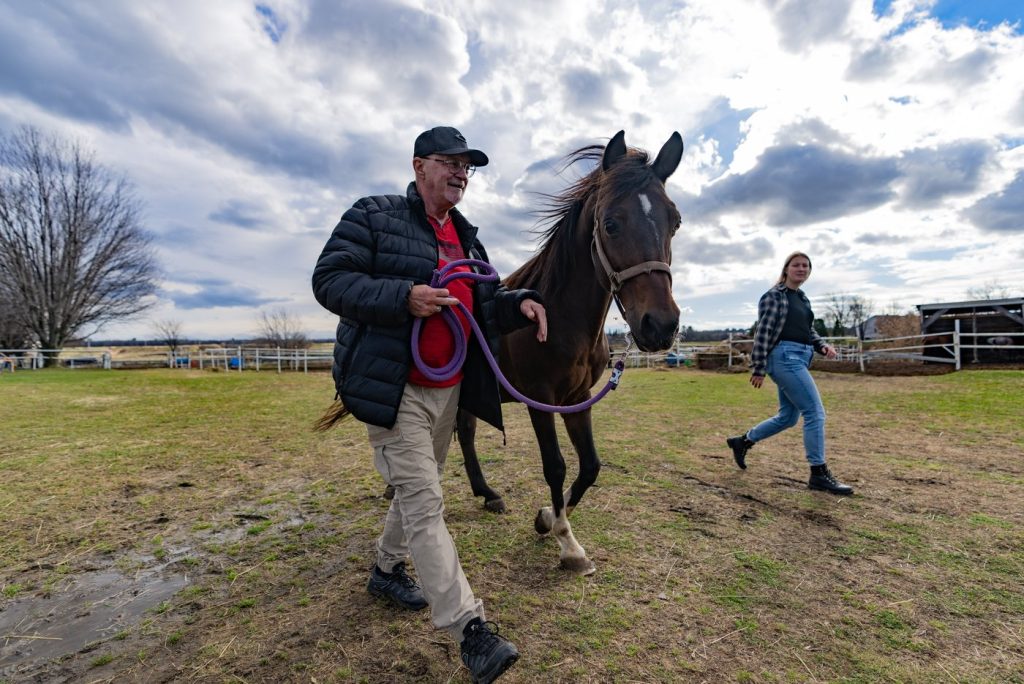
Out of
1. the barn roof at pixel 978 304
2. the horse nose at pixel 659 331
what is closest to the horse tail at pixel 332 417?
the horse nose at pixel 659 331

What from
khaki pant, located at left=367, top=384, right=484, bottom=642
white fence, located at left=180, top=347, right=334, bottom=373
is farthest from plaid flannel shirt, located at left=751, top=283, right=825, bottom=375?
white fence, located at left=180, top=347, right=334, bottom=373

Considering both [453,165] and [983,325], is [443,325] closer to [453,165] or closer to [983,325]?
[453,165]

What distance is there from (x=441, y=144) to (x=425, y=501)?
1578 millimetres

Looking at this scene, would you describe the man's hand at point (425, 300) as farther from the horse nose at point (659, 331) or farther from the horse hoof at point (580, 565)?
the horse hoof at point (580, 565)

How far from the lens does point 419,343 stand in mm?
2018

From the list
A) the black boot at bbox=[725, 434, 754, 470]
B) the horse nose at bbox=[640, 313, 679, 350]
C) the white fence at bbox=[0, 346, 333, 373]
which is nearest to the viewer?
the horse nose at bbox=[640, 313, 679, 350]

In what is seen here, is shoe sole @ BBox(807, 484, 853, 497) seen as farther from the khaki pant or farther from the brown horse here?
the khaki pant

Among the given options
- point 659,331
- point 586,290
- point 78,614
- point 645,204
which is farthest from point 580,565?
point 78,614

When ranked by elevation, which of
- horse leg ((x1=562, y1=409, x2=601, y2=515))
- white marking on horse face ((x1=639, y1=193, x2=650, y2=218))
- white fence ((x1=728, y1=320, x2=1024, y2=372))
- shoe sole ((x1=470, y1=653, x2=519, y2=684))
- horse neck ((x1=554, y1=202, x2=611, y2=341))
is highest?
white marking on horse face ((x1=639, y1=193, x2=650, y2=218))

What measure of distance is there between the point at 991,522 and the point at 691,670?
10.1 ft

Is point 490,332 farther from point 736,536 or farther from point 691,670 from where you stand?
point 736,536

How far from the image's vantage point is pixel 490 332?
2.34 m

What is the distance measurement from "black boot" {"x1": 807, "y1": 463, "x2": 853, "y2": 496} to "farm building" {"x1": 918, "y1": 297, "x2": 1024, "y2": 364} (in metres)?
14.9

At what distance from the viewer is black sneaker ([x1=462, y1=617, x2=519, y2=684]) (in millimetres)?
1629
